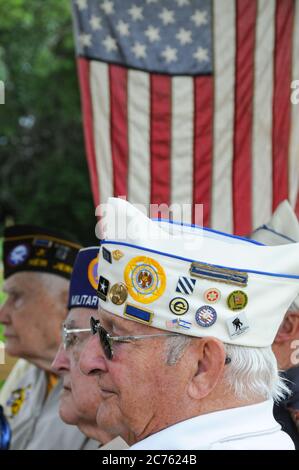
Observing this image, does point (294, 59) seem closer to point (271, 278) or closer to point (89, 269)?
point (89, 269)

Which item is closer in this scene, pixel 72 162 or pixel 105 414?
pixel 105 414

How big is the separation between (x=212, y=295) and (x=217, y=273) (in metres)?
0.06

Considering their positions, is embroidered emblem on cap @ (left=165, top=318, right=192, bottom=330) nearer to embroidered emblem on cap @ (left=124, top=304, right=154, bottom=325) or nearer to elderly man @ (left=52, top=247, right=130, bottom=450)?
embroidered emblem on cap @ (left=124, top=304, right=154, bottom=325)

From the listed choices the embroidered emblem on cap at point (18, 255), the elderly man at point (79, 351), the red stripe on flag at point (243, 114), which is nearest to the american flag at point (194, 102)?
the red stripe on flag at point (243, 114)

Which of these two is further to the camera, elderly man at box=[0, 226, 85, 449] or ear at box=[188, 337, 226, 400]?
elderly man at box=[0, 226, 85, 449]

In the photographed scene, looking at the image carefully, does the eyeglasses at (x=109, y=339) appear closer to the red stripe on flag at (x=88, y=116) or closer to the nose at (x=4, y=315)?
the nose at (x=4, y=315)

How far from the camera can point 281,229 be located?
10.1 feet

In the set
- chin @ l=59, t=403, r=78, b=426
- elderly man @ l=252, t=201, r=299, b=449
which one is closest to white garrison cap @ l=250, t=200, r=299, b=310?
elderly man @ l=252, t=201, r=299, b=449

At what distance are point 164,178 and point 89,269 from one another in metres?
2.04

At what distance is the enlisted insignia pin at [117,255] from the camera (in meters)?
1.96

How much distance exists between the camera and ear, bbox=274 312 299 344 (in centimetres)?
290

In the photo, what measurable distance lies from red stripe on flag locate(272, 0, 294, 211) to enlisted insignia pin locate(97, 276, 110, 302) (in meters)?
2.80
